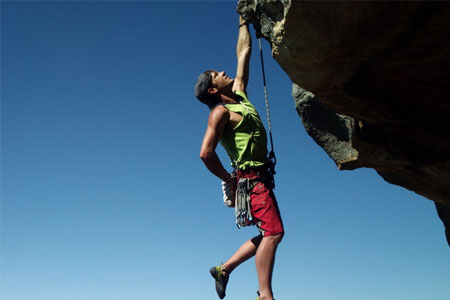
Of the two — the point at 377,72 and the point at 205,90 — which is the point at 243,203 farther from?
the point at 377,72

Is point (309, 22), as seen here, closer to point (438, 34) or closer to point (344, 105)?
point (438, 34)

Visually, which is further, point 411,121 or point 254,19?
point 411,121

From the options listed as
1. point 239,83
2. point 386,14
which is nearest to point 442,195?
point 239,83

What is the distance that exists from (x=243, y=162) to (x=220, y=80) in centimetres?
96

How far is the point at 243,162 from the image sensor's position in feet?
17.0

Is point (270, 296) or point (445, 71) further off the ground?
point (445, 71)

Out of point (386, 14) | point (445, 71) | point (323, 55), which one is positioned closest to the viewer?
point (386, 14)

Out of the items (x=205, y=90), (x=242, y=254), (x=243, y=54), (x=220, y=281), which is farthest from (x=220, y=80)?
(x=220, y=281)

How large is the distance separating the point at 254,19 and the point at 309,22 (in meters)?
1.20

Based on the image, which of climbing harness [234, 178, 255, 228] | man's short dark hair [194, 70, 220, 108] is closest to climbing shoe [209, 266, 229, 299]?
climbing harness [234, 178, 255, 228]

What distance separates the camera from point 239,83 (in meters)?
5.77

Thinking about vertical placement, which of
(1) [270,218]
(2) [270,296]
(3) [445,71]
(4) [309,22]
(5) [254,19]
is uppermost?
(5) [254,19]

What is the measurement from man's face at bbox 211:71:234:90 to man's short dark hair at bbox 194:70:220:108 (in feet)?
0.15

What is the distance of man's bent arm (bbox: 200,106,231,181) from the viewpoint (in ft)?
16.1
